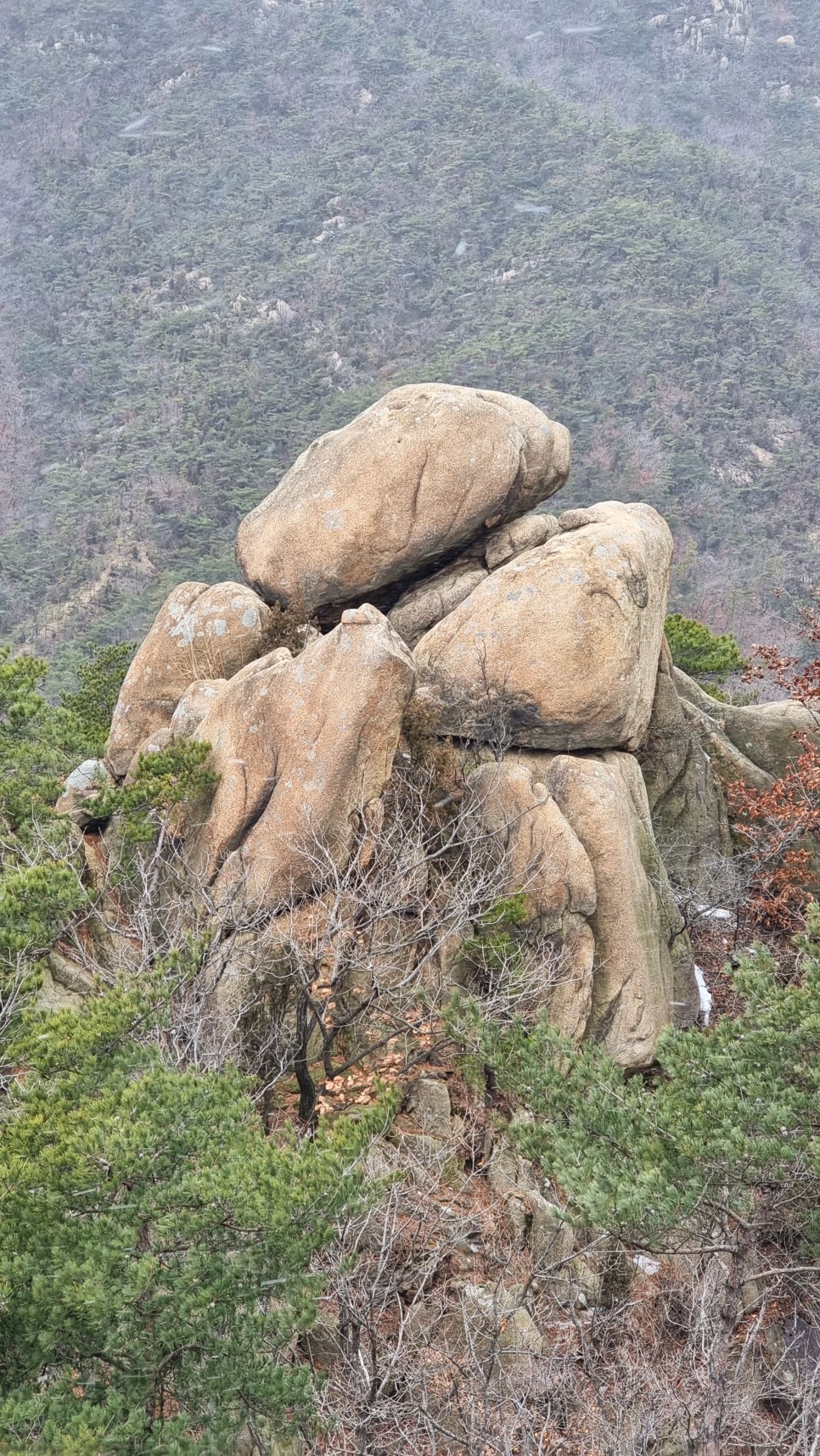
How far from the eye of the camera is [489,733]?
46.1ft

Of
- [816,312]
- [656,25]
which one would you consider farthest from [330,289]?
[656,25]

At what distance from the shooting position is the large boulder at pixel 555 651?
13781 millimetres

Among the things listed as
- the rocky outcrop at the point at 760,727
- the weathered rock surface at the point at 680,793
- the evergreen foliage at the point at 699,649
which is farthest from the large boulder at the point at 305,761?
the evergreen foliage at the point at 699,649

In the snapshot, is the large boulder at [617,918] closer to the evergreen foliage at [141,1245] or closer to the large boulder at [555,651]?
the large boulder at [555,651]

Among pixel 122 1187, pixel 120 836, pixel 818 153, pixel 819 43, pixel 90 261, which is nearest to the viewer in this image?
pixel 122 1187

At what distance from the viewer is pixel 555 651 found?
45.3ft

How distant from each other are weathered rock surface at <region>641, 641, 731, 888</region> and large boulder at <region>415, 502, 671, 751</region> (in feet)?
7.66

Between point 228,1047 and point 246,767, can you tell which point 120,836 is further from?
point 228,1047

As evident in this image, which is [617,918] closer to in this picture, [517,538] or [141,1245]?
[517,538]

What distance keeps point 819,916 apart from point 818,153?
71.0 m

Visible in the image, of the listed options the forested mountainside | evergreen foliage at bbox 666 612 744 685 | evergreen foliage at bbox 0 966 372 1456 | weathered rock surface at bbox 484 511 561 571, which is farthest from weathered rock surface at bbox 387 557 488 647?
the forested mountainside

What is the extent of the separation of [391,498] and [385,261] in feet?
158

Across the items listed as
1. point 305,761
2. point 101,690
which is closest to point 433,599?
point 305,761

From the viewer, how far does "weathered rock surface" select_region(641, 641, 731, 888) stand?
16875 mm
